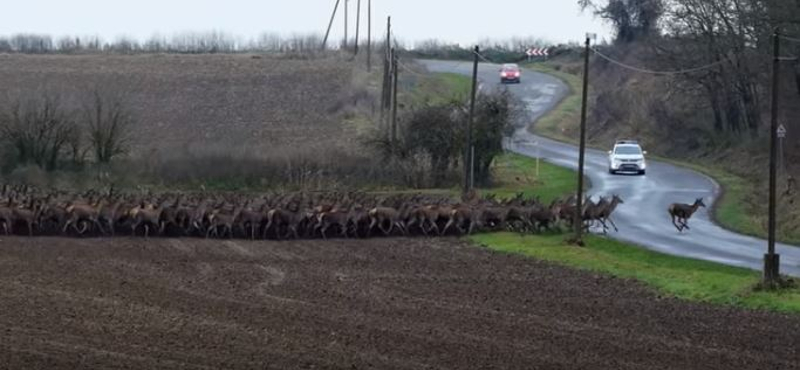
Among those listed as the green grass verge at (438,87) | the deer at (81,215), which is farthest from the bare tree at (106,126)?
the deer at (81,215)

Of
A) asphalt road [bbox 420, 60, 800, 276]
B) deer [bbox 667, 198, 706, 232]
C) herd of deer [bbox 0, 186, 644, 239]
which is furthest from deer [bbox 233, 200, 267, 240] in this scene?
deer [bbox 667, 198, 706, 232]

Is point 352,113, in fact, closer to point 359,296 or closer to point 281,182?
point 281,182

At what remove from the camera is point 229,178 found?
212ft

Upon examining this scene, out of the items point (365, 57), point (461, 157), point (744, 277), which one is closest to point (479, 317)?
→ point (744, 277)

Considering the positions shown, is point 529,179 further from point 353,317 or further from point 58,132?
point 353,317

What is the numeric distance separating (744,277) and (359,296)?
8.30 meters

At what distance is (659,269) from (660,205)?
62.4 ft

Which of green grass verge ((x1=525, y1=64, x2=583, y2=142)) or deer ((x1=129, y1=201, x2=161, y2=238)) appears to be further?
green grass verge ((x1=525, y1=64, x2=583, y2=142))

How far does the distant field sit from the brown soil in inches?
1257

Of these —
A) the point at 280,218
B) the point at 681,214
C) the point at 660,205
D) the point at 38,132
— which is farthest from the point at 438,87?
the point at 280,218

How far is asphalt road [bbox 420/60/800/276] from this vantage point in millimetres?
37062

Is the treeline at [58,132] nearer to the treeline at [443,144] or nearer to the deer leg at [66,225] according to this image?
the treeline at [443,144]

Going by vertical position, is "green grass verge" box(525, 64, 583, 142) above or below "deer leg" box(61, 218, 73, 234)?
above

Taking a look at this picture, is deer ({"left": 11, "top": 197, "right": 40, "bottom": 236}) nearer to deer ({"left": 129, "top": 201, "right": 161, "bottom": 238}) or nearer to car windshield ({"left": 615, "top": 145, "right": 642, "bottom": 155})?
deer ({"left": 129, "top": 201, "right": 161, "bottom": 238})
